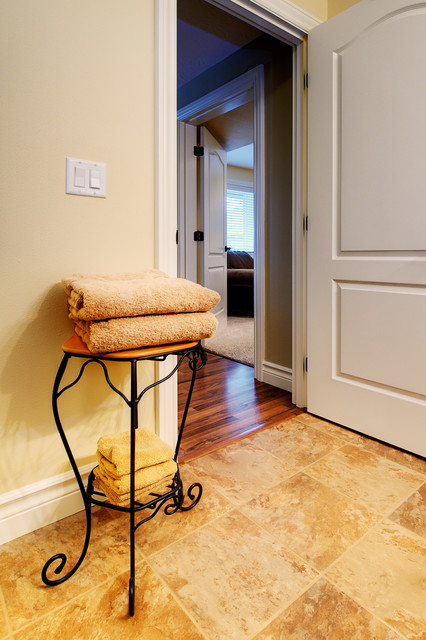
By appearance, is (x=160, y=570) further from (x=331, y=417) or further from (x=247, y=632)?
(x=331, y=417)

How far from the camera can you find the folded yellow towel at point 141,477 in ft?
3.31

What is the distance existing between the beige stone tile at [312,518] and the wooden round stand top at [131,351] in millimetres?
655

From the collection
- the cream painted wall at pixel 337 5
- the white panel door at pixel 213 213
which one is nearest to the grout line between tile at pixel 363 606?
the cream painted wall at pixel 337 5

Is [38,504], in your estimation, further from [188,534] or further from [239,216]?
[239,216]

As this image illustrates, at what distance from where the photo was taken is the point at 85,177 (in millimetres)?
1205

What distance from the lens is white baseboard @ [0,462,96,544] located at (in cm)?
114

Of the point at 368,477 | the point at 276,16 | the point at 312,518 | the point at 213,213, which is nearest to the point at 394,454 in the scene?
the point at 368,477

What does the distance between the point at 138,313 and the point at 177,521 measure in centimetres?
73

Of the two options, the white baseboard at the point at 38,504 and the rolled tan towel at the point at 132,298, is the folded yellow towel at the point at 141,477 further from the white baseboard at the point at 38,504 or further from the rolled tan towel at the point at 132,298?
the rolled tan towel at the point at 132,298

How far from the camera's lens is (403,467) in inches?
59.7

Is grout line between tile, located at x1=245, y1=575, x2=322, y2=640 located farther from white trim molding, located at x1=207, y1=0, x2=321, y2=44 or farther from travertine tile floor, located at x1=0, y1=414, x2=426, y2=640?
white trim molding, located at x1=207, y1=0, x2=321, y2=44

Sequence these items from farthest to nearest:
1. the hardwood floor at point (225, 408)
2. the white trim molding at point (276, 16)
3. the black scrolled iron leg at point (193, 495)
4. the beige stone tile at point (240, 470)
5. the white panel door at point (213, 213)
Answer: the white panel door at point (213, 213)
the hardwood floor at point (225, 408)
the white trim molding at point (276, 16)
the beige stone tile at point (240, 470)
the black scrolled iron leg at point (193, 495)

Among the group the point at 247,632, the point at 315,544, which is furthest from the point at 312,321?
the point at 247,632

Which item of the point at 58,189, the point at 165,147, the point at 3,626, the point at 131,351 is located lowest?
the point at 3,626
